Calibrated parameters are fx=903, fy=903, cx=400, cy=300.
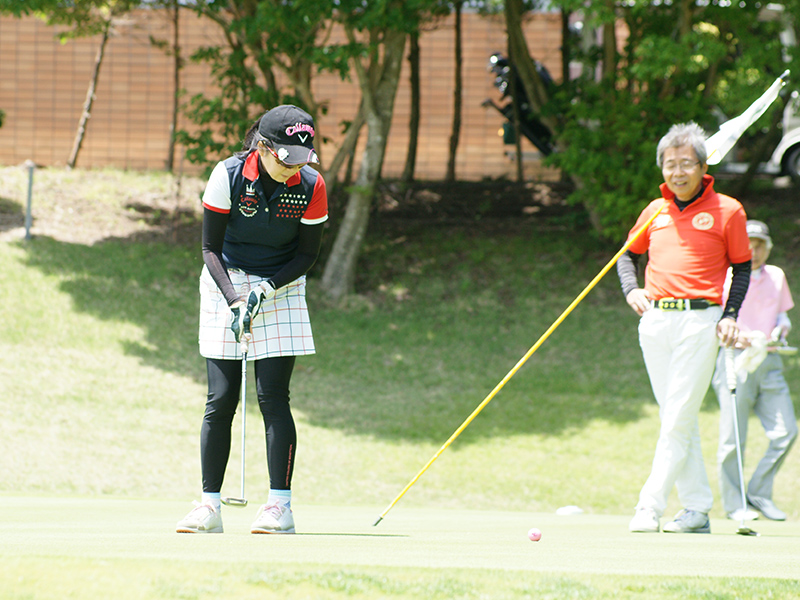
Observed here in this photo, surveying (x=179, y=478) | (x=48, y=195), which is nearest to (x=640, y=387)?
(x=179, y=478)

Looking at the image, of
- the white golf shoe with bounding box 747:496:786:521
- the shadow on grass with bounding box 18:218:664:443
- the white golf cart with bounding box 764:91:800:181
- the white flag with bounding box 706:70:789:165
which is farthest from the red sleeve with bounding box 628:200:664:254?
the white golf cart with bounding box 764:91:800:181

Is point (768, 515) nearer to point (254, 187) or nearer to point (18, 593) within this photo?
point (254, 187)

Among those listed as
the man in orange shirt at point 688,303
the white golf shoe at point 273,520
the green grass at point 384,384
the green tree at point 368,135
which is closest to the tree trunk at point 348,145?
the green tree at point 368,135

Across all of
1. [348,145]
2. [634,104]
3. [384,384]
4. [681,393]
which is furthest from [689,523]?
[348,145]

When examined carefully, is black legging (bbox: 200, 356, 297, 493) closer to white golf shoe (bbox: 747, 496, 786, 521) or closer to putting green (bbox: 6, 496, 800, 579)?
putting green (bbox: 6, 496, 800, 579)

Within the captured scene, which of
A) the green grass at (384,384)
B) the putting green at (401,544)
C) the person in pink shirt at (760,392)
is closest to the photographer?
the putting green at (401,544)

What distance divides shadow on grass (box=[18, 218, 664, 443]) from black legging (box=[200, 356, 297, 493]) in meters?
5.51

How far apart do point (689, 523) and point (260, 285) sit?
2691 mm

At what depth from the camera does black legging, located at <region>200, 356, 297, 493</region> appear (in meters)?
4.05

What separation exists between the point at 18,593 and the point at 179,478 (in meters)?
6.07

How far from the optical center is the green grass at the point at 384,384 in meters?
8.15

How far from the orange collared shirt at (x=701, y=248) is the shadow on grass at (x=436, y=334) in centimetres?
489

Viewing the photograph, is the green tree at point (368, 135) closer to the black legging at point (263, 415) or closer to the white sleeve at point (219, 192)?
the white sleeve at point (219, 192)

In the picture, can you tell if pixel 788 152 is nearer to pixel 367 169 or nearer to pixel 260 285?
pixel 367 169
